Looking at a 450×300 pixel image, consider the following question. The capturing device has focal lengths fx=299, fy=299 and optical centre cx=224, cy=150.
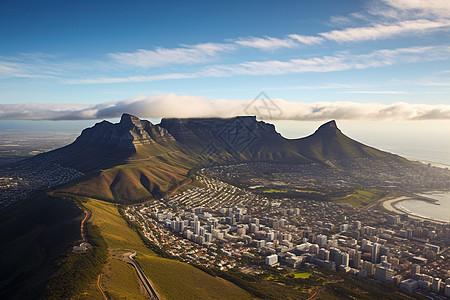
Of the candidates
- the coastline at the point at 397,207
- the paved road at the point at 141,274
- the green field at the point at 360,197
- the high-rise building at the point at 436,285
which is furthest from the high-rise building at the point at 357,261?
the green field at the point at 360,197

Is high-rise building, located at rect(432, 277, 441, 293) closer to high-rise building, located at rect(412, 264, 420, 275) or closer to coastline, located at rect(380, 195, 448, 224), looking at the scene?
high-rise building, located at rect(412, 264, 420, 275)

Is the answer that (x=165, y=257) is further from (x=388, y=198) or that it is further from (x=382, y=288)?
(x=388, y=198)

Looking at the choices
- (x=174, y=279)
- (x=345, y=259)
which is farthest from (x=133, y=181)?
(x=345, y=259)

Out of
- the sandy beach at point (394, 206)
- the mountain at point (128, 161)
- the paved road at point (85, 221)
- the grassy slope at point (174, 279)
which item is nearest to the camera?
the grassy slope at point (174, 279)

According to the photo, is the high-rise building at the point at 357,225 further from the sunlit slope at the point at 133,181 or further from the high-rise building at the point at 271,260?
the sunlit slope at the point at 133,181

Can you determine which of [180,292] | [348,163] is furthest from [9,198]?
[348,163]

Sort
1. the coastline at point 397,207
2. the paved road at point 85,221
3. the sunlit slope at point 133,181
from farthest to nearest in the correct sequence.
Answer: the sunlit slope at point 133,181 → the coastline at point 397,207 → the paved road at point 85,221
